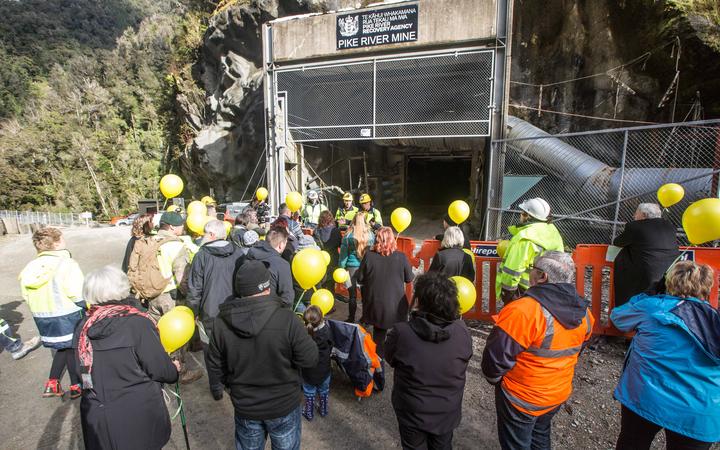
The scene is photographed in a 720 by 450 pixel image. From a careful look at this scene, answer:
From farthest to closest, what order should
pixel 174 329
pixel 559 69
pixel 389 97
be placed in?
pixel 559 69 → pixel 389 97 → pixel 174 329

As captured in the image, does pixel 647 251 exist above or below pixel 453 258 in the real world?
above

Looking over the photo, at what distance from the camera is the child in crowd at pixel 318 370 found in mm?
2975

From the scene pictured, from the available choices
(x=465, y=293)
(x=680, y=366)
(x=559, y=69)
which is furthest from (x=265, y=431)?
(x=559, y=69)

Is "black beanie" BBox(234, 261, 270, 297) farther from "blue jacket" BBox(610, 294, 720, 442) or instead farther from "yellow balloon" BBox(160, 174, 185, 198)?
"yellow balloon" BBox(160, 174, 185, 198)

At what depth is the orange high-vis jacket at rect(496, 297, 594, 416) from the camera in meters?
1.85

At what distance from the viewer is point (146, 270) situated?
3.56m

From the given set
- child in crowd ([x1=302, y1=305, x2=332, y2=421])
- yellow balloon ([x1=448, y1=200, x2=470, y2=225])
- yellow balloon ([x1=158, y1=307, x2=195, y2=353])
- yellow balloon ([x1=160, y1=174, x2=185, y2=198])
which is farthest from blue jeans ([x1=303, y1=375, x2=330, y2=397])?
yellow balloon ([x1=160, y1=174, x2=185, y2=198])

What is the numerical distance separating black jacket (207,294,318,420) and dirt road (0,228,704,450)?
1.19 meters

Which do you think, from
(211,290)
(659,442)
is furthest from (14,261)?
(659,442)

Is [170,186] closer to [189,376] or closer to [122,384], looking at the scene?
[189,376]

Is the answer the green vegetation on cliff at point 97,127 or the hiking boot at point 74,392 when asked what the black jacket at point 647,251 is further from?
the green vegetation on cliff at point 97,127

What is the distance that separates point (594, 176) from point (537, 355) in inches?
285

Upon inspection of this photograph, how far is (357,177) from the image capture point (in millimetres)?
13312

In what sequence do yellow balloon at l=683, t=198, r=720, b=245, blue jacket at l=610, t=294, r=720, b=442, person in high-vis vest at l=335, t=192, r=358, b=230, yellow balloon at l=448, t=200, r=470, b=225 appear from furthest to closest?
person in high-vis vest at l=335, t=192, r=358, b=230
yellow balloon at l=448, t=200, r=470, b=225
yellow balloon at l=683, t=198, r=720, b=245
blue jacket at l=610, t=294, r=720, b=442
